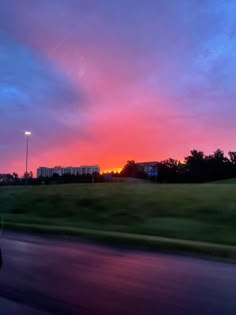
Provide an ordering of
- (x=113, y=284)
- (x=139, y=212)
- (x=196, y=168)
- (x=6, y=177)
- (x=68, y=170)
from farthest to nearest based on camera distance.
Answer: (x=68, y=170) → (x=196, y=168) → (x=6, y=177) → (x=139, y=212) → (x=113, y=284)

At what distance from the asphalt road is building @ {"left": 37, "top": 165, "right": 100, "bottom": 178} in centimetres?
7599

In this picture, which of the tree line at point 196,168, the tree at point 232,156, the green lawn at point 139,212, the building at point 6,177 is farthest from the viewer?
the tree at point 232,156

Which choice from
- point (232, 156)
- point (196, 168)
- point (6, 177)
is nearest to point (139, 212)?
point (6, 177)

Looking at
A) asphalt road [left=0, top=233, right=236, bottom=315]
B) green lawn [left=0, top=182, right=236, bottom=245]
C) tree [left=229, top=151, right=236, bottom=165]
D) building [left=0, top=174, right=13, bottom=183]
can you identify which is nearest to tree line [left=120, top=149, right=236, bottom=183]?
tree [left=229, top=151, right=236, bottom=165]

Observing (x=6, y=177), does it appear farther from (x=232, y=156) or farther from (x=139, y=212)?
(x=139, y=212)

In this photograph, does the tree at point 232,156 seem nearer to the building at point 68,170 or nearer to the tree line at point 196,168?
the tree line at point 196,168

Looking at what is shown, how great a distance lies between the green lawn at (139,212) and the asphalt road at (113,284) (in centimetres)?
308

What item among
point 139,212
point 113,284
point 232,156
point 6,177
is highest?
point 232,156

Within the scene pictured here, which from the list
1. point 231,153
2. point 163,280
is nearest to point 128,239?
point 163,280

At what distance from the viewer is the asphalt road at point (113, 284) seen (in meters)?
5.25

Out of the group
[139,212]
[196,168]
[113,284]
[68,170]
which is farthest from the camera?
[68,170]

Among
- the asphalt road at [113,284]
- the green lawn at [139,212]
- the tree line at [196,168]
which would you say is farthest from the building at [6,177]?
the asphalt road at [113,284]

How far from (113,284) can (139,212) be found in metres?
9.29

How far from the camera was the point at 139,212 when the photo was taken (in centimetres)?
1560
